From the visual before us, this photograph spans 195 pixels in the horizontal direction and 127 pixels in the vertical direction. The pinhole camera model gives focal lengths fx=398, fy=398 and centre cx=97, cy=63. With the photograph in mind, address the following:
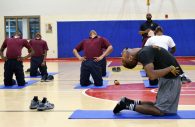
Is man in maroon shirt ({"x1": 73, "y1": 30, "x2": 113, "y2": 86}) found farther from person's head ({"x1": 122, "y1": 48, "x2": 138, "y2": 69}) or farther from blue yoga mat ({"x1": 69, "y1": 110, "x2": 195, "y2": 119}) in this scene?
person's head ({"x1": 122, "y1": 48, "x2": 138, "y2": 69})

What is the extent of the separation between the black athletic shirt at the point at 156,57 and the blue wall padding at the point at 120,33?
18828mm

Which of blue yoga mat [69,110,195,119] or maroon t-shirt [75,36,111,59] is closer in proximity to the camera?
blue yoga mat [69,110,195,119]

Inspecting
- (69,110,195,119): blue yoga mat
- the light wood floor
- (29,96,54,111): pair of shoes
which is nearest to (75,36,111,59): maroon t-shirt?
the light wood floor

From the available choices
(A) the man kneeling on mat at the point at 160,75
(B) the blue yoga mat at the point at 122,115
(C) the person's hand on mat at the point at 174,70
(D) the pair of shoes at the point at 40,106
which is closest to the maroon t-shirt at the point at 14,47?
(D) the pair of shoes at the point at 40,106

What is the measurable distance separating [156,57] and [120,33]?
19.1 metres

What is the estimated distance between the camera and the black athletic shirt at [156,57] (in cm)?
654

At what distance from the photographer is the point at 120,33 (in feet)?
84.4

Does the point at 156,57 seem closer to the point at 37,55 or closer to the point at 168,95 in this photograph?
the point at 168,95

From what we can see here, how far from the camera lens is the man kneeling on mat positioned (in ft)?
21.6

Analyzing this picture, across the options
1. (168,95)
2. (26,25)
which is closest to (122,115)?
(168,95)

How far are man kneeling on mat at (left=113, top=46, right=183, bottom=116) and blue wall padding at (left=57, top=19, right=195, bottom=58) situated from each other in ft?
61.5

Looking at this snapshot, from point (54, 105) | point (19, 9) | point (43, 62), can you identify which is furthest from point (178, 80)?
point (19, 9)

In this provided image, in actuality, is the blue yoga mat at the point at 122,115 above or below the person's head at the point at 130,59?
below

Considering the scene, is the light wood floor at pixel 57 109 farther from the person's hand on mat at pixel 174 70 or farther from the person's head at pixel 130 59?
the person's head at pixel 130 59
